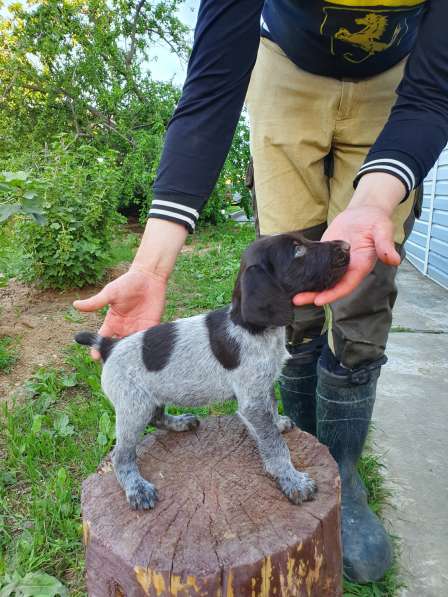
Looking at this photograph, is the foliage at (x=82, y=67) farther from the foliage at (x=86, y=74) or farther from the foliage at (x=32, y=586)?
the foliage at (x=32, y=586)

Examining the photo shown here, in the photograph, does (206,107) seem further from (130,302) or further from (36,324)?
(36,324)

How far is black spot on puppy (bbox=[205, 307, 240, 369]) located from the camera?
212 cm

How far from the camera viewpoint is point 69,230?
619cm

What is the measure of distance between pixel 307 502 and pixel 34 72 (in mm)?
15736

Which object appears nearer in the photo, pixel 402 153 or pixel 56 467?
pixel 402 153

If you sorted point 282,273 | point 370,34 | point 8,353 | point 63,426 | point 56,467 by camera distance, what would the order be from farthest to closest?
point 8,353 < point 63,426 < point 56,467 < point 370,34 < point 282,273

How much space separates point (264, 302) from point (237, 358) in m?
0.31

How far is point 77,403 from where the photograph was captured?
4.07m

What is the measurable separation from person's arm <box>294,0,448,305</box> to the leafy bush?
469cm

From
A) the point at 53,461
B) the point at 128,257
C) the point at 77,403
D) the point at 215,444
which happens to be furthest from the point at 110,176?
the point at 215,444

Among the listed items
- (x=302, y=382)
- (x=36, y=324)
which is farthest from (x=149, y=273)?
(x=36, y=324)

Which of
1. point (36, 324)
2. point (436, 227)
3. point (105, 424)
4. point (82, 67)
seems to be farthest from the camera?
point (82, 67)

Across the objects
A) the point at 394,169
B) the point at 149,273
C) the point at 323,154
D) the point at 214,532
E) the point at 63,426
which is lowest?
the point at 63,426

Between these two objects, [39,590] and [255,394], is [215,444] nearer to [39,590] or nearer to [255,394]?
[255,394]
